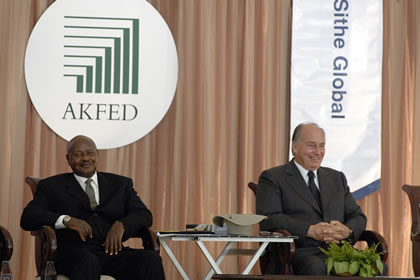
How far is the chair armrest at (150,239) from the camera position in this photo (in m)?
5.18

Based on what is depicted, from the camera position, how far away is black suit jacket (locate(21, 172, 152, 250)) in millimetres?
5227

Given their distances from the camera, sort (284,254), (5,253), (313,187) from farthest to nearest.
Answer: (313,187)
(284,254)
(5,253)

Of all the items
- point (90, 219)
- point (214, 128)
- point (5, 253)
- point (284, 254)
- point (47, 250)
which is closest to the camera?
point (47, 250)

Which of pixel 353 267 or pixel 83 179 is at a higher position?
pixel 83 179

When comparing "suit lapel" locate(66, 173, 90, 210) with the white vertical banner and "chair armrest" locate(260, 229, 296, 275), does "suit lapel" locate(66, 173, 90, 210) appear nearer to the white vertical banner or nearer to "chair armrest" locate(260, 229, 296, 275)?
"chair armrest" locate(260, 229, 296, 275)

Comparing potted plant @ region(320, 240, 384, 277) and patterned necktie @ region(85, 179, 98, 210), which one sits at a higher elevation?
patterned necktie @ region(85, 179, 98, 210)

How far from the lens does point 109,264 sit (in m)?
5.18

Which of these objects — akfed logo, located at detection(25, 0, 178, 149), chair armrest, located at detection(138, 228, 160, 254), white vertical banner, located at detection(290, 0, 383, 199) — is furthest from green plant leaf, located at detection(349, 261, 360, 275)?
akfed logo, located at detection(25, 0, 178, 149)

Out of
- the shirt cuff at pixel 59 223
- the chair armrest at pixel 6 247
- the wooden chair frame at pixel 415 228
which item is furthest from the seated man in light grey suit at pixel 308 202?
the chair armrest at pixel 6 247

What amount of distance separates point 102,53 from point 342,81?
2.14 m

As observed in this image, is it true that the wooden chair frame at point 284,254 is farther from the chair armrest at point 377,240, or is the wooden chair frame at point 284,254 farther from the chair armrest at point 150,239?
the chair armrest at point 150,239

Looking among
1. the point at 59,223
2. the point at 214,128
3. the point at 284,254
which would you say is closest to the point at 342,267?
the point at 284,254

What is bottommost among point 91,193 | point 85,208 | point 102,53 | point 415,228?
point 415,228

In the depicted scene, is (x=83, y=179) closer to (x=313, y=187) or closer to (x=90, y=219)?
(x=90, y=219)
